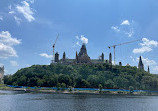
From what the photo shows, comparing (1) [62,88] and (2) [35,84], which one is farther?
(2) [35,84]

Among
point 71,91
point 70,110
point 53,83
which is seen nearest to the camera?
point 70,110

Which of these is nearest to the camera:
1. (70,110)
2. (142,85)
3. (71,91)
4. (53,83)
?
(70,110)

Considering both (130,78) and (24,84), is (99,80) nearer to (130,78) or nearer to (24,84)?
(130,78)

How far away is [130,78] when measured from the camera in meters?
193

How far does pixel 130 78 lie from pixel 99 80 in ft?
112

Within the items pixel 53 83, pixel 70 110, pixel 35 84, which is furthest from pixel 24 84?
pixel 70 110

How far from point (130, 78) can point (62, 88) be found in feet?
241

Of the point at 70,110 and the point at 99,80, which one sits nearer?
the point at 70,110

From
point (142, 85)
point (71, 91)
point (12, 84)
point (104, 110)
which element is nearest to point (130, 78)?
point (142, 85)

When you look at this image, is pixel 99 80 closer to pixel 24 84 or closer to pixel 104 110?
pixel 24 84

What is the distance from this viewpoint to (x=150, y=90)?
586ft

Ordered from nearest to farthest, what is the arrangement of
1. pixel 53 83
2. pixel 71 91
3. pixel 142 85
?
pixel 71 91
pixel 53 83
pixel 142 85

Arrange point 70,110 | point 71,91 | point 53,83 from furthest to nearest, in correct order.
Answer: point 53,83
point 71,91
point 70,110

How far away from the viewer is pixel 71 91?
500 feet
